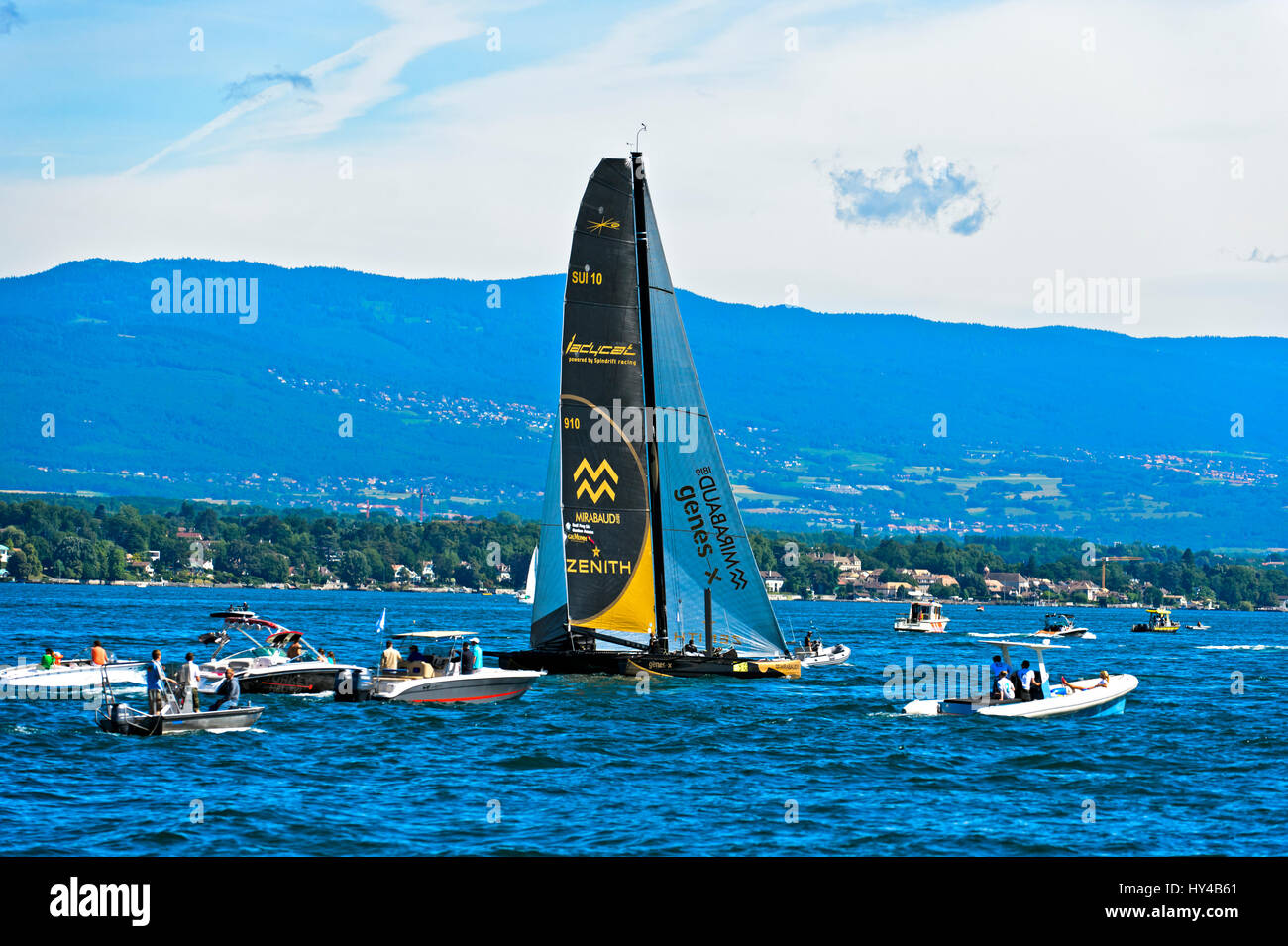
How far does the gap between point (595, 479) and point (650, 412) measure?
2.78 metres

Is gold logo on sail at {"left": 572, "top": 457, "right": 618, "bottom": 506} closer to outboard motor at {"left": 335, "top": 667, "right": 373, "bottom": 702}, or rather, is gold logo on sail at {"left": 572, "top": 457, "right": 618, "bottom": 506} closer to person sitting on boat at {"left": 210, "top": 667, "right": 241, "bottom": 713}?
outboard motor at {"left": 335, "top": 667, "right": 373, "bottom": 702}

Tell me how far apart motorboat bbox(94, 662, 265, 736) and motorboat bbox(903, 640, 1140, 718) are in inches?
748

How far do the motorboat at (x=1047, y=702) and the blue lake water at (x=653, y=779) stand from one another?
0.45 metres

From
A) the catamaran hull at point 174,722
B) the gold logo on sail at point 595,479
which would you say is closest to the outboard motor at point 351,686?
the catamaran hull at point 174,722

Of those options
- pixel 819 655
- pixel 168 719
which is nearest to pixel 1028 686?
pixel 168 719

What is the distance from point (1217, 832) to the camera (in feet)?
85.3

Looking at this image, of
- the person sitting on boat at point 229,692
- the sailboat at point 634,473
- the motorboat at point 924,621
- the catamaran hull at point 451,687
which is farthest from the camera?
the motorboat at point 924,621

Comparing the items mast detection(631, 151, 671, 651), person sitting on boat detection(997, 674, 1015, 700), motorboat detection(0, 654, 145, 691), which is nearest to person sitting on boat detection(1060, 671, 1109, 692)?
person sitting on boat detection(997, 674, 1015, 700)

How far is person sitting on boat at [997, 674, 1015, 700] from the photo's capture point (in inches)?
1655

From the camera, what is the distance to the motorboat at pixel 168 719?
34.0 m

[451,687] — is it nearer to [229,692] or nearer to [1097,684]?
[229,692]

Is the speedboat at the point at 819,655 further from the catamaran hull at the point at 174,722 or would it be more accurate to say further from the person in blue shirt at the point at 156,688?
the person in blue shirt at the point at 156,688
